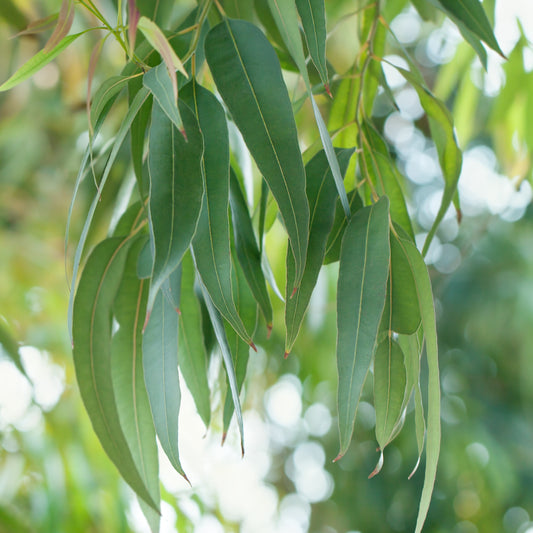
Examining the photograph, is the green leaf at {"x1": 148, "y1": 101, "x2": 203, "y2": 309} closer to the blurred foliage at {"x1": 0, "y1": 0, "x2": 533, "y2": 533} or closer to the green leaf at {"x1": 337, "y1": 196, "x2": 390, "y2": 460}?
the green leaf at {"x1": 337, "y1": 196, "x2": 390, "y2": 460}

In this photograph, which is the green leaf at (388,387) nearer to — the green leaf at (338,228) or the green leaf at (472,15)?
the green leaf at (338,228)

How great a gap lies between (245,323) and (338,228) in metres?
0.07

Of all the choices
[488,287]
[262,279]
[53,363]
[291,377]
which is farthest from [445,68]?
[488,287]

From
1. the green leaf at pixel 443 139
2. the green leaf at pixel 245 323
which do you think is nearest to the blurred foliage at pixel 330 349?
the green leaf at pixel 443 139

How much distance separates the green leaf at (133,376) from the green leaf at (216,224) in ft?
0.31

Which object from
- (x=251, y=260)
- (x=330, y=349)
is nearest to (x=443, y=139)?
(x=251, y=260)

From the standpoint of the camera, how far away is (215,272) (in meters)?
0.26

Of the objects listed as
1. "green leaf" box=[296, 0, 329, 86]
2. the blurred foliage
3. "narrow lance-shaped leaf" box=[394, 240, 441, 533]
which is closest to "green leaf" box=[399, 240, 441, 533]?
"narrow lance-shaped leaf" box=[394, 240, 441, 533]

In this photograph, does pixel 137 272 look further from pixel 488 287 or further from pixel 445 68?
pixel 488 287

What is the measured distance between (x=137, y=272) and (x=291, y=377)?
1678mm

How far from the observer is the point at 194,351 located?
0.37 m

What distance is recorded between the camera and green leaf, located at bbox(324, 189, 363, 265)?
326 millimetres

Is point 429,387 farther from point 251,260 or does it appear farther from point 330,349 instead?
point 330,349

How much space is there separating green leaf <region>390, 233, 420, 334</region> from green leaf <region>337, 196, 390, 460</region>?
3 centimetres
